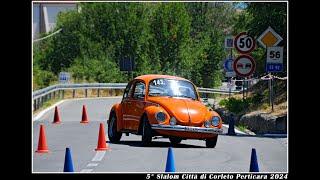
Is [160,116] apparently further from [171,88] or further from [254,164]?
[254,164]

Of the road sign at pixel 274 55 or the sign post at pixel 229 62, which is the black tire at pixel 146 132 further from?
the road sign at pixel 274 55

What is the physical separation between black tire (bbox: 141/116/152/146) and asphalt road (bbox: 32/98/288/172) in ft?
0.47

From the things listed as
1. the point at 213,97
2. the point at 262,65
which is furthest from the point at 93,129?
the point at 262,65

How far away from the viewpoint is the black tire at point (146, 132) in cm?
1570

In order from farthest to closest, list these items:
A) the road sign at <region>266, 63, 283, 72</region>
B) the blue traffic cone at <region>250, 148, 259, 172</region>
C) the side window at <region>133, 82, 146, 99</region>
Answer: the road sign at <region>266, 63, 283, 72</region> < the side window at <region>133, 82, 146, 99</region> < the blue traffic cone at <region>250, 148, 259, 172</region>

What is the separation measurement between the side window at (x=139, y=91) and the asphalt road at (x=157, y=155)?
79 cm

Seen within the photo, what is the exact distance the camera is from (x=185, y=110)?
50.9 feet

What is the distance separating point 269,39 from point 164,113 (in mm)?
2859

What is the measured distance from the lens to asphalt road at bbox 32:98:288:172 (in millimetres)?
13641

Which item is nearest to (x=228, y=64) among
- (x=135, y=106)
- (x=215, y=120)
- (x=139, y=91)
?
(x=139, y=91)

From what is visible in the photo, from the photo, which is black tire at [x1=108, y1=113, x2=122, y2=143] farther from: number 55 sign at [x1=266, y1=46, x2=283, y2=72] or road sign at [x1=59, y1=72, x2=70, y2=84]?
road sign at [x1=59, y1=72, x2=70, y2=84]

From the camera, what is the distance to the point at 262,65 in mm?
19531

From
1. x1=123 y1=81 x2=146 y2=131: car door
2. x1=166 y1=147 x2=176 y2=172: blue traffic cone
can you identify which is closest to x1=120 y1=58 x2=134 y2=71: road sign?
x1=123 y1=81 x2=146 y2=131: car door

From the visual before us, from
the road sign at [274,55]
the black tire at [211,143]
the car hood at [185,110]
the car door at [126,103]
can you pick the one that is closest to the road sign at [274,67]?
the road sign at [274,55]
